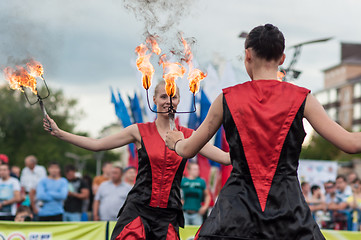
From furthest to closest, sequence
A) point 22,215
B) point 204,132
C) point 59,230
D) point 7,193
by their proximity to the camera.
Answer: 1. point 7,193
2. point 22,215
3. point 59,230
4. point 204,132

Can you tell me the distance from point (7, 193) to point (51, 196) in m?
0.83

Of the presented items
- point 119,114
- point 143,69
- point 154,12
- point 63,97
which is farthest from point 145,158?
point 63,97

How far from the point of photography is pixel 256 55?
134 inches

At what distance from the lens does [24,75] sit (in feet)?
17.4

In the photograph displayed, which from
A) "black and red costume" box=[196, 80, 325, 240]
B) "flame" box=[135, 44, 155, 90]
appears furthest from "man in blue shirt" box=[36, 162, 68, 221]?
"black and red costume" box=[196, 80, 325, 240]

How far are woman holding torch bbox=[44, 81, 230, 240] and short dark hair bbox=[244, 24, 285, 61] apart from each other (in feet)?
5.79

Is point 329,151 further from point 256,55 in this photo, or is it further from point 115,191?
point 256,55

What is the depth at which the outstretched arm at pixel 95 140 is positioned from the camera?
507 centimetres

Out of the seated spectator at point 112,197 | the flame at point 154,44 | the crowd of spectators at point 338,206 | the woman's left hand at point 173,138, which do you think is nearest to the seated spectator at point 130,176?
the seated spectator at point 112,197

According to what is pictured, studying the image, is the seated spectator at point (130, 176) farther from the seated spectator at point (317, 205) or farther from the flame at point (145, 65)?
the flame at point (145, 65)

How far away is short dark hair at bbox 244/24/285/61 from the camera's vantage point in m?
3.36

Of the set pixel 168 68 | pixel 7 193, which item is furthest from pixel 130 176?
pixel 168 68

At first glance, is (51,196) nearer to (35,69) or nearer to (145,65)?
(35,69)

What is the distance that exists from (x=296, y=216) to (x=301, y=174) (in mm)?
15010
